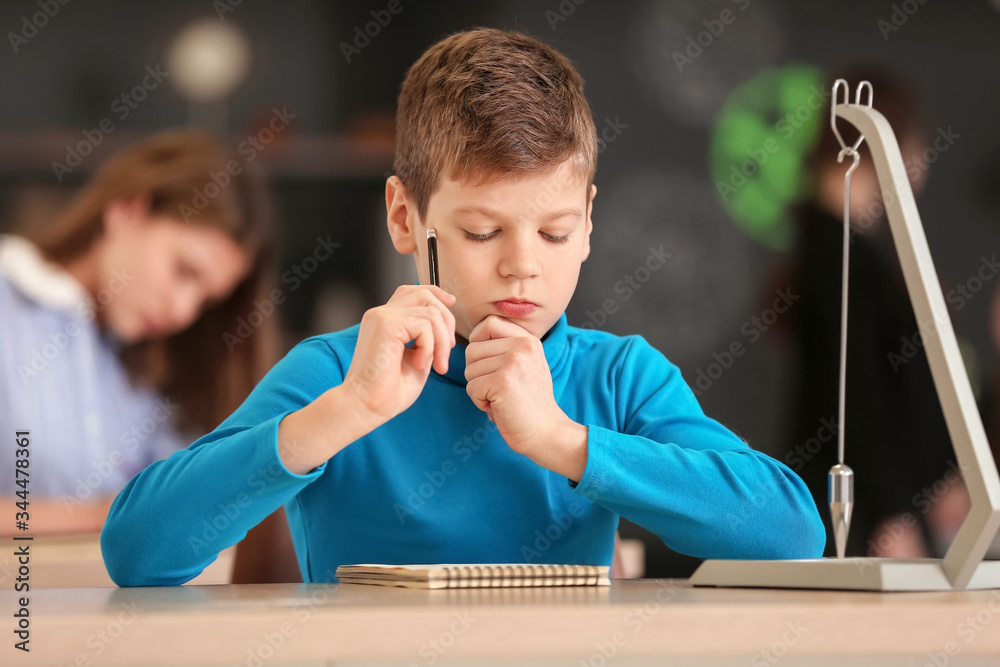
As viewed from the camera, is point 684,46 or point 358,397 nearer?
point 358,397

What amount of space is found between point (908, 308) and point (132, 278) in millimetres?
2219

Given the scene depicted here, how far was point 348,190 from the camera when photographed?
3215 millimetres

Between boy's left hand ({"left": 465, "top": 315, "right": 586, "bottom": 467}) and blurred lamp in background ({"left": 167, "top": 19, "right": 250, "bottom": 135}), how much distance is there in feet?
7.94

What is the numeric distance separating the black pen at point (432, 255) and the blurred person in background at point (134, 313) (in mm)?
1841

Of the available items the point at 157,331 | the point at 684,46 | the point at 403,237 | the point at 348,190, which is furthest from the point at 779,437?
the point at 403,237

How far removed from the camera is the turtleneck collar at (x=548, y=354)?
4.04 ft

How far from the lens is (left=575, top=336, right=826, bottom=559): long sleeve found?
954mm

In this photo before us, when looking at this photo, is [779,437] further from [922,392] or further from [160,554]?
[160,554]
